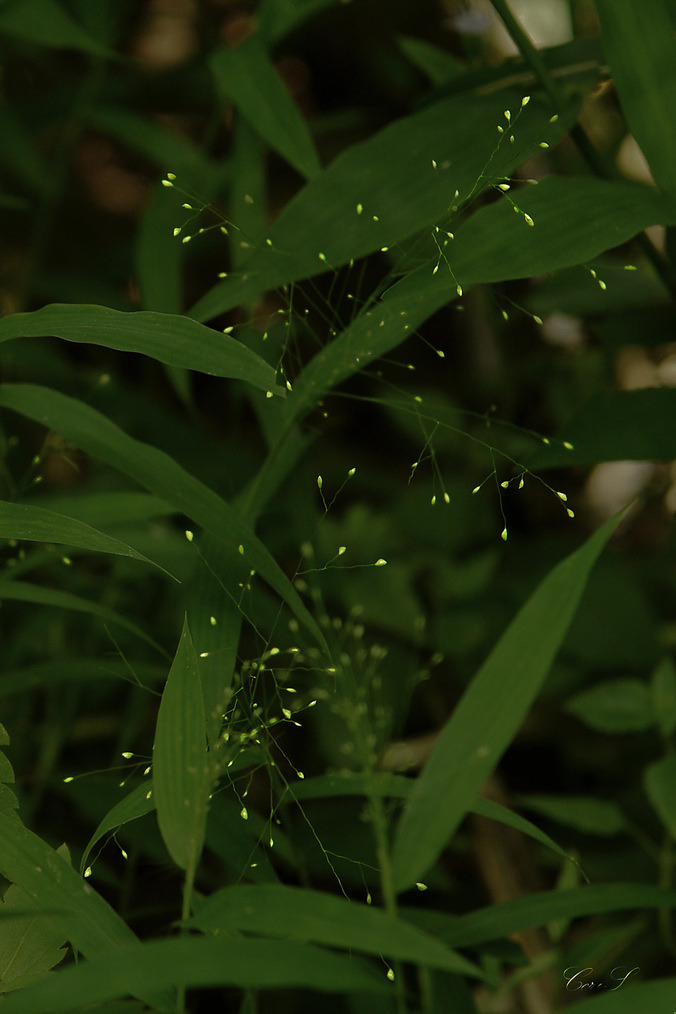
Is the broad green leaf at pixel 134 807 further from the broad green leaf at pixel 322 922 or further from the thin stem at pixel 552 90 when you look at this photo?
the thin stem at pixel 552 90

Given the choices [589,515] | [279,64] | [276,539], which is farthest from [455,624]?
[279,64]

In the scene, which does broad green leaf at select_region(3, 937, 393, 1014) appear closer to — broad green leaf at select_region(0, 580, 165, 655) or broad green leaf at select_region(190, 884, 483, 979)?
broad green leaf at select_region(190, 884, 483, 979)

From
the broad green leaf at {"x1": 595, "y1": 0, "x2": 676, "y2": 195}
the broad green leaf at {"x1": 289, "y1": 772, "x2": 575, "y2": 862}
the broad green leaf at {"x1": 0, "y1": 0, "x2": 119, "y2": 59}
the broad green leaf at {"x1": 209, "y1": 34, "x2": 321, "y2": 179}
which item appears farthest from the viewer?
the broad green leaf at {"x1": 0, "y1": 0, "x2": 119, "y2": 59}

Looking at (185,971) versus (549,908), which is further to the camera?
Answer: (549,908)

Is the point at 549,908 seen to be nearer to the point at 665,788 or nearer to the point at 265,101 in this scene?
the point at 665,788

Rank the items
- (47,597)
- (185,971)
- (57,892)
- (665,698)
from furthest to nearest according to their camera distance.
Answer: (665,698)
(47,597)
(57,892)
(185,971)

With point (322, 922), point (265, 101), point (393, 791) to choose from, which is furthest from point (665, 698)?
point (265, 101)

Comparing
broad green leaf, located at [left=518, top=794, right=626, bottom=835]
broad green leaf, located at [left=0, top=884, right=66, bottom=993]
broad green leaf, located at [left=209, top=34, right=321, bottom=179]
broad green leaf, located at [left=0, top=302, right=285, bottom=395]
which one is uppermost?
broad green leaf, located at [left=209, top=34, right=321, bottom=179]

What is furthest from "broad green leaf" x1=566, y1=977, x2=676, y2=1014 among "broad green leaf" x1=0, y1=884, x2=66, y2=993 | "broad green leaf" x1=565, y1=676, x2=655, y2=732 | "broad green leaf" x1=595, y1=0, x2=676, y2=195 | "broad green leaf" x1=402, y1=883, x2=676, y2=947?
"broad green leaf" x1=595, y1=0, x2=676, y2=195
